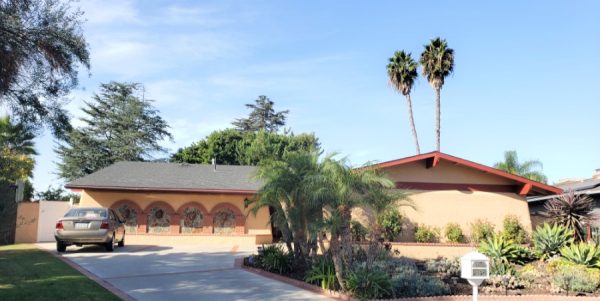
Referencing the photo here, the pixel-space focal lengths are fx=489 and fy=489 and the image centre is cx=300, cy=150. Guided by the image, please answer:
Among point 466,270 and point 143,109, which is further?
point 143,109

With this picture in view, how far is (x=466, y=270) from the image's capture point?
24.5 feet

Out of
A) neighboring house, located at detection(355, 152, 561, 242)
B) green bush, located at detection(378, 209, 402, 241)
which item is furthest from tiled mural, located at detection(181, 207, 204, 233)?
neighboring house, located at detection(355, 152, 561, 242)

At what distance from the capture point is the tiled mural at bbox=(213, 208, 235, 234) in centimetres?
2366

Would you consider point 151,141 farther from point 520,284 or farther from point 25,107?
point 520,284

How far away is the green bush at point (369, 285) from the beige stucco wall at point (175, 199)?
13283 millimetres

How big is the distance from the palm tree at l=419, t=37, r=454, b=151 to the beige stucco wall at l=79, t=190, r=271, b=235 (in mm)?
15025

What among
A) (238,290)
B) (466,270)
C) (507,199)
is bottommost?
(238,290)

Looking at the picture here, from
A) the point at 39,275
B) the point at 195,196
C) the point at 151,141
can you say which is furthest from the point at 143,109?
the point at 39,275

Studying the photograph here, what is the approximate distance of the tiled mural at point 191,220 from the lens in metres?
23.4

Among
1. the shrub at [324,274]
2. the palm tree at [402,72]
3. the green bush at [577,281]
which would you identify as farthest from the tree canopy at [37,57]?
the palm tree at [402,72]

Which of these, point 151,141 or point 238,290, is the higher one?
point 151,141

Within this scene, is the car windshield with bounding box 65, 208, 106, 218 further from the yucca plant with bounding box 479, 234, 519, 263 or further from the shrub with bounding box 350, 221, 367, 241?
the yucca plant with bounding box 479, 234, 519, 263

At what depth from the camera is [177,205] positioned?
923 inches

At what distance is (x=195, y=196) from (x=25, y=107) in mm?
11303
